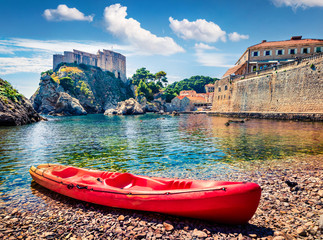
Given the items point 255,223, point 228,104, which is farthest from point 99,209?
point 228,104

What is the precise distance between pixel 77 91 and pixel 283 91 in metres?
81.3

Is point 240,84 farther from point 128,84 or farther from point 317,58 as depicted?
point 128,84

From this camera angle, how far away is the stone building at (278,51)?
129ft

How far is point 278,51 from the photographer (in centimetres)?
4134

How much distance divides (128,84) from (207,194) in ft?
385

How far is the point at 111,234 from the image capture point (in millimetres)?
3910

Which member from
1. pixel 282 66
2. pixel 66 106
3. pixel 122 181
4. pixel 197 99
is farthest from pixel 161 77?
pixel 122 181

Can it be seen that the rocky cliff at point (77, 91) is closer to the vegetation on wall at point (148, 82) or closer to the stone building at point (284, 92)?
the vegetation on wall at point (148, 82)

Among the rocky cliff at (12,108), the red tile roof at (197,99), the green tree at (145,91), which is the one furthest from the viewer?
the green tree at (145,91)

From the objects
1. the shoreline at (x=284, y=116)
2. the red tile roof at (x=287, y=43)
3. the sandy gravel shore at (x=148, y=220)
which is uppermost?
the red tile roof at (x=287, y=43)

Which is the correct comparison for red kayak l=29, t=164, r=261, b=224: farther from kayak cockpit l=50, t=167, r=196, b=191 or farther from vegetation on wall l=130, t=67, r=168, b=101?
vegetation on wall l=130, t=67, r=168, b=101

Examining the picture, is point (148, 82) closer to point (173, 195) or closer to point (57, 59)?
point (57, 59)

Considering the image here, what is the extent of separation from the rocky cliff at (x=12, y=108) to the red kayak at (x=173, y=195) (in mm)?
26283

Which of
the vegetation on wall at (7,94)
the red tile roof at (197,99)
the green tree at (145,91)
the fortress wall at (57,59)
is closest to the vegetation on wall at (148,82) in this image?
the green tree at (145,91)
